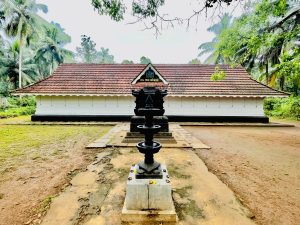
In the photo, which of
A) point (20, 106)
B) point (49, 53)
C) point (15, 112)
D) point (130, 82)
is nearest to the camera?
point (130, 82)

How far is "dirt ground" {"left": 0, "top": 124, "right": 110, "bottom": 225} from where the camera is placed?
2.91m

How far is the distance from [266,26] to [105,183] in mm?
9037

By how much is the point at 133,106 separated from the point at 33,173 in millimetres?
10336

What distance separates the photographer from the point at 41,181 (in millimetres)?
3938

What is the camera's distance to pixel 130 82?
50.7 feet

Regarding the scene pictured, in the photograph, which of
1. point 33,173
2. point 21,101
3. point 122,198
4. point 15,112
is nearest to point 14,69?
point 21,101

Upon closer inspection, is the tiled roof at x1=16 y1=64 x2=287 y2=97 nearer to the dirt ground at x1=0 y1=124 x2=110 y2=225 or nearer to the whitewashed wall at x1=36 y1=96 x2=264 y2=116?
the whitewashed wall at x1=36 y1=96 x2=264 y2=116

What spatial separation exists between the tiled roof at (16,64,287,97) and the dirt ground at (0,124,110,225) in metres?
7.60

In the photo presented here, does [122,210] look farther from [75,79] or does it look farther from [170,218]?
[75,79]

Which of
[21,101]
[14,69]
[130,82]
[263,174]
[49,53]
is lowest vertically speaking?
[263,174]

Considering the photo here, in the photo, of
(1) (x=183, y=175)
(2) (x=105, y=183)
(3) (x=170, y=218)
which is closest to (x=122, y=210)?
(3) (x=170, y=218)

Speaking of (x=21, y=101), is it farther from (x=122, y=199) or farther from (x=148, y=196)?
(x=148, y=196)

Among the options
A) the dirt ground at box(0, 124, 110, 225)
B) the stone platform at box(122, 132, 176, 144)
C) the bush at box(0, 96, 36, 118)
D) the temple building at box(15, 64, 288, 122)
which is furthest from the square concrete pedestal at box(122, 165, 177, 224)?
the bush at box(0, 96, 36, 118)

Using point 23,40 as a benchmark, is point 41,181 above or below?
below
